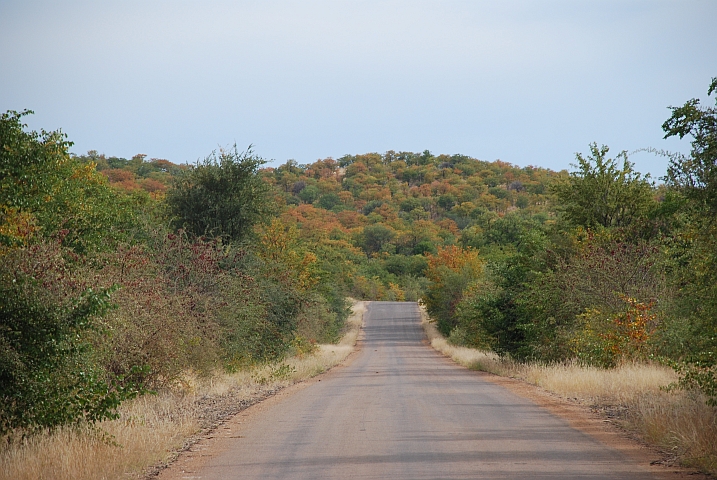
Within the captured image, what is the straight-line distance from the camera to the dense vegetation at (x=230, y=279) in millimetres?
10883

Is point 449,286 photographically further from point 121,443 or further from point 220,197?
point 121,443

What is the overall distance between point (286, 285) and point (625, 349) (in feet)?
53.4

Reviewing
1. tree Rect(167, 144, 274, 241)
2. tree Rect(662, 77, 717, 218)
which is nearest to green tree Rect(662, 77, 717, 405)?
tree Rect(662, 77, 717, 218)

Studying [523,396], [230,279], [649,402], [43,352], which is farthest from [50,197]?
[649,402]

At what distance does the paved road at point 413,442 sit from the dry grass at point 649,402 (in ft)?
2.96

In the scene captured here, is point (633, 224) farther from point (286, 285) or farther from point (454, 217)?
point (454, 217)

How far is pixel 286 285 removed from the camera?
113ft

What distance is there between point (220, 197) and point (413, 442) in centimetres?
2280

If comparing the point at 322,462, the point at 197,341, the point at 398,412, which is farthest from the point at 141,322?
the point at 322,462

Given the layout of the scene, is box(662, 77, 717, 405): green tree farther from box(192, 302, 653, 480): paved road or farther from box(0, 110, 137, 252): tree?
box(0, 110, 137, 252): tree

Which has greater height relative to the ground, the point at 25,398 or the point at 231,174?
the point at 231,174

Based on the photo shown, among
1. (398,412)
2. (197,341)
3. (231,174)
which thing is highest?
(231,174)

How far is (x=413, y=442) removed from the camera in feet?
38.9

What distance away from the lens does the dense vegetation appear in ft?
35.7
